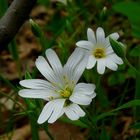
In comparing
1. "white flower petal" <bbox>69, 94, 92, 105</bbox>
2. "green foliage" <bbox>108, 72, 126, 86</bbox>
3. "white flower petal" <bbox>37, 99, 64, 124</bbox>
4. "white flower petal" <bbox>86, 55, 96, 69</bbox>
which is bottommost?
"green foliage" <bbox>108, 72, 126, 86</bbox>

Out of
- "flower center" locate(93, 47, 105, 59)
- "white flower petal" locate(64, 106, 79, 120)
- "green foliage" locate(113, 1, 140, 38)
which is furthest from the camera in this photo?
"green foliage" locate(113, 1, 140, 38)

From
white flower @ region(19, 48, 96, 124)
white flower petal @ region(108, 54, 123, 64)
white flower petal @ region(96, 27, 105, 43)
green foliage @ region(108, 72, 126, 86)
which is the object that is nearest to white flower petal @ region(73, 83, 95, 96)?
white flower @ region(19, 48, 96, 124)

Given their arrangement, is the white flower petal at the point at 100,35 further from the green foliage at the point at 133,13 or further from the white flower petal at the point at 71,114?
the white flower petal at the point at 71,114

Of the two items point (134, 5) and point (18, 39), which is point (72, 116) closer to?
point (134, 5)

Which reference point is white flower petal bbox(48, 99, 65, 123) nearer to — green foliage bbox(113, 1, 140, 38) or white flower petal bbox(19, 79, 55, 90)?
white flower petal bbox(19, 79, 55, 90)

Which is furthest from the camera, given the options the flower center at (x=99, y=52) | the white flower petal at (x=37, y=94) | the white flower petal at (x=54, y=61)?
the flower center at (x=99, y=52)

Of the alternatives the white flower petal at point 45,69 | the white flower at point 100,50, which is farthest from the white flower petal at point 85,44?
the white flower petal at point 45,69

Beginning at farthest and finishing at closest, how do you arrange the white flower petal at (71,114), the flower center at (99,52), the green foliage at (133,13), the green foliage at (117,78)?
the green foliage at (117,78)
the green foliage at (133,13)
the flower center at (99,52)
the white flower petal at (71,114)

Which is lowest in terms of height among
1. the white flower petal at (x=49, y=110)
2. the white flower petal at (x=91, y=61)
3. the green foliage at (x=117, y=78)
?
the green foliage at (x=117, y=78)
